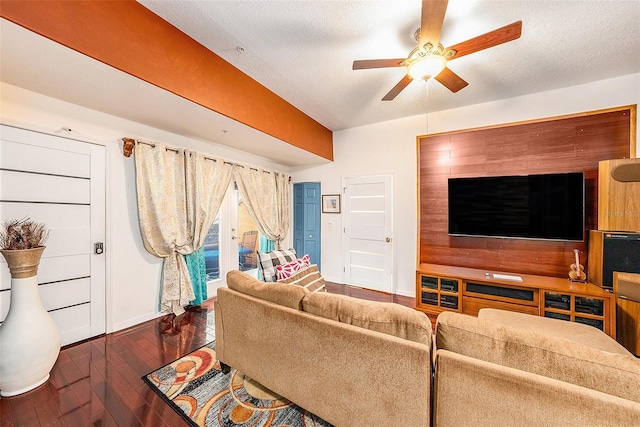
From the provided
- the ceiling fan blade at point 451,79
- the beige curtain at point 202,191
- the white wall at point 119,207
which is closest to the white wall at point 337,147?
the white wall at point 119,207

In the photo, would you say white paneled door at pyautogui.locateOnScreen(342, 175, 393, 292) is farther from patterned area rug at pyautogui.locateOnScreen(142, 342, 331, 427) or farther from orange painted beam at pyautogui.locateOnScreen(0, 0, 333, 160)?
patterned area rug at pyautogui.locateOnScreen(142, 342, 331, 427)

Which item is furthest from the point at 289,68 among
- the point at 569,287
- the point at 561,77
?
the point at 569,287

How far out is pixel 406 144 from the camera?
3.90m

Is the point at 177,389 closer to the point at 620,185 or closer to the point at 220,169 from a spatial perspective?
the point at 220,169

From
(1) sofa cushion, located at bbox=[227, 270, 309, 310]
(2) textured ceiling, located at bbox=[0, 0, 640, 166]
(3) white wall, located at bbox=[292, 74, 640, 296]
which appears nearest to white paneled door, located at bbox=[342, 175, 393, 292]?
(3) white wall, located at bbox=[292, 74, 640, 296]

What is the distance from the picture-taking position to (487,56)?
238 cm

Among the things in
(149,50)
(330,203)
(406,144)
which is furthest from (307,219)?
(149,50)

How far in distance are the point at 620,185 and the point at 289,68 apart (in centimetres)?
355

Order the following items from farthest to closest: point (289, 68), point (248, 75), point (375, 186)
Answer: point (375, 186), point (248, 75), point (289, 68)

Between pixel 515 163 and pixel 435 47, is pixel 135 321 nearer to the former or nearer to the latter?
pixel 435 47

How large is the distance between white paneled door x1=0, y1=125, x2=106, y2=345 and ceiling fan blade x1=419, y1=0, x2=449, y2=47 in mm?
3206

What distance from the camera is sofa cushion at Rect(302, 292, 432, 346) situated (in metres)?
1.23

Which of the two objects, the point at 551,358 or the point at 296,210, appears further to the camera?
the point at 296,210

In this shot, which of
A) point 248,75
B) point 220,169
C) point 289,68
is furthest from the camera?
point 220,169
